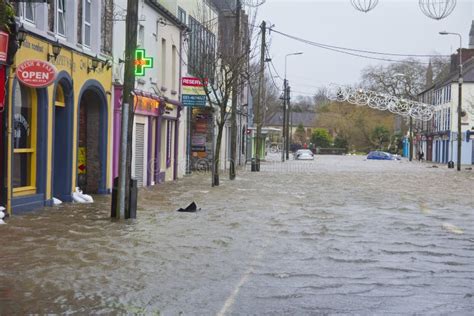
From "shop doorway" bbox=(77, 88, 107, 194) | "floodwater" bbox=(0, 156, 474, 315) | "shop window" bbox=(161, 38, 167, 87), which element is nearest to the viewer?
"floodwater" bbox=(0, 156, 474, 315)

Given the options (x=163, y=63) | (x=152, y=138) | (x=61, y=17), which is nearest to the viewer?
(x=61, y=17)

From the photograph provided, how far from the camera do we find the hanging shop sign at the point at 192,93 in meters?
25.9

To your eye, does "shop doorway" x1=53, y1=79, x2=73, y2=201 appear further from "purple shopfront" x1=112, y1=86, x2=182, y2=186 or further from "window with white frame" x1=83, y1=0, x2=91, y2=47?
"purple shopfront" x1=112, y1=86, x2=182, y2=186

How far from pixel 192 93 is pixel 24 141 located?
47.5 feet

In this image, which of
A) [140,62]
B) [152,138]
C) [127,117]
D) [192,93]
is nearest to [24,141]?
[127,117]

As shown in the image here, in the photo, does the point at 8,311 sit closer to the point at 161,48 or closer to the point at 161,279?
the point at 161,279

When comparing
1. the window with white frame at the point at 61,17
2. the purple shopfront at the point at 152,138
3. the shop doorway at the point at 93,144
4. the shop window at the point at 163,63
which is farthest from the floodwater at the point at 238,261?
the shop window at the point at 163,63

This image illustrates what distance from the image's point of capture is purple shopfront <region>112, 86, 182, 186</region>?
2103 cm

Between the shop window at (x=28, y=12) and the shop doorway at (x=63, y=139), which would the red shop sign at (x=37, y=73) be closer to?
the shop window at (x=28, y=12)

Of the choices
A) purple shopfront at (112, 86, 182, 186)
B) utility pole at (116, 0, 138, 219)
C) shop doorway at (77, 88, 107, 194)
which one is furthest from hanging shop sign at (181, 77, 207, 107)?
utility pole at (116, 0, 138, 219)

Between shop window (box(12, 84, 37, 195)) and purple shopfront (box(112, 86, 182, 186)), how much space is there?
5164mm

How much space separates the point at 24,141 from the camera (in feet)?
47.6

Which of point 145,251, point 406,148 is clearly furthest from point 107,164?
point 406,148

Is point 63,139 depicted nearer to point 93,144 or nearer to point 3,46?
point 93,144
